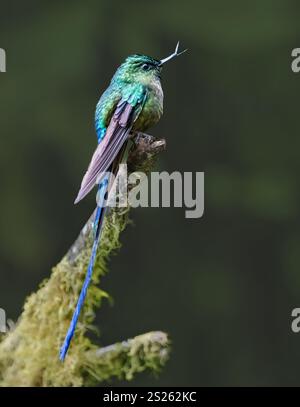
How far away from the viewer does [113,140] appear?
12.6 ft

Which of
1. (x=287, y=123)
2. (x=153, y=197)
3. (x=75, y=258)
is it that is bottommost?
(x=75, y=258)

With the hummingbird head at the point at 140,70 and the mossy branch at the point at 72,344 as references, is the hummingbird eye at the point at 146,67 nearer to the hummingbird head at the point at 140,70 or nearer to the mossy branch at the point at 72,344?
the hummingbird head at the point at 140,70

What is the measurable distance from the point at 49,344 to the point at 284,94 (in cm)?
683

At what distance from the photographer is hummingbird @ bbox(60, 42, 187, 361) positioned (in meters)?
3.71

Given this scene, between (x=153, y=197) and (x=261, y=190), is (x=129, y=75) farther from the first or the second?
(x=261, y=190)

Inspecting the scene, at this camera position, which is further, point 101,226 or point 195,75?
point 195,75

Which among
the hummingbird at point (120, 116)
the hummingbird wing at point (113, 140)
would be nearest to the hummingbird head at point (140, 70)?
the hummingbird at point (120, 116)

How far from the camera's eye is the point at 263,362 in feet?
33.9

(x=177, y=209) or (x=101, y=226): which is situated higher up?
(x=177, y=209)

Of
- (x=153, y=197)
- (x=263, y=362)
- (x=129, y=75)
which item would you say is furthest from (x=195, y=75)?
(x=129, y=75)

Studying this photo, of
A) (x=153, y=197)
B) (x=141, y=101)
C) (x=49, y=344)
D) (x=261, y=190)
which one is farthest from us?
(x=261, y=190)

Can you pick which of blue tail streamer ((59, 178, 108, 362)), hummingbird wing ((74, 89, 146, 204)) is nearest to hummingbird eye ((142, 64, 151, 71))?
hummingbird wing ((74, 89, 146, 204))

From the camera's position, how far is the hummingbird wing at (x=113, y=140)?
146 inches

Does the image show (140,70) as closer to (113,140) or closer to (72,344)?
(113,140)
